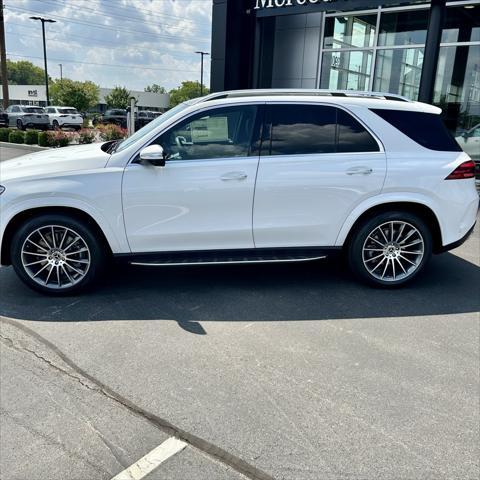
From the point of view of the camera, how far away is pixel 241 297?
4.63 m

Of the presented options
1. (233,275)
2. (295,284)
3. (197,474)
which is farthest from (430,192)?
(197,474)

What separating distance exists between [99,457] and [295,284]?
292 cm

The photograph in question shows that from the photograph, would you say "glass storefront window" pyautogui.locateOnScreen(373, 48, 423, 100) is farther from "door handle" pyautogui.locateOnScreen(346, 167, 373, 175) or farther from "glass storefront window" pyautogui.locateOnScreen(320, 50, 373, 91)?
"door handle" pyautogui.locateOnScreen(346, 167, 373, 175)

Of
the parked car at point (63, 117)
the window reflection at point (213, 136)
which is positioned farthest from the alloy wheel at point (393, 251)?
the parked car at point (63, 117)

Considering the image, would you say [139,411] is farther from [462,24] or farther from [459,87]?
[462,24]

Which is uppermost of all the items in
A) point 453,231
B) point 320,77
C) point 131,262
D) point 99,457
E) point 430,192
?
point 320,77

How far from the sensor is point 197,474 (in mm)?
2365

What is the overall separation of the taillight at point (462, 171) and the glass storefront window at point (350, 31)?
11.0 metres

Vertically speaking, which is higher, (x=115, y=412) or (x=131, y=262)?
(x=131, y=262)

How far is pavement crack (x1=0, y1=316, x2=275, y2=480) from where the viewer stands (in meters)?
2.42

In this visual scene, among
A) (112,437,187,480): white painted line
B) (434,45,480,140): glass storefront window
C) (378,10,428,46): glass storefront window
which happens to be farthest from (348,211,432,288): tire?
(378,10,428,46): glass storefront window

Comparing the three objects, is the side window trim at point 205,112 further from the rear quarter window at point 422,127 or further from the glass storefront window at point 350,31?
the glass storefront window at point 350,31

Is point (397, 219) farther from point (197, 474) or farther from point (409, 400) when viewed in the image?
point (197, 474)

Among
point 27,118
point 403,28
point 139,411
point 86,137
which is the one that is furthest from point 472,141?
point 27,118
